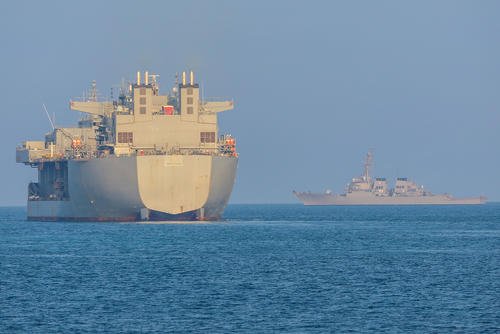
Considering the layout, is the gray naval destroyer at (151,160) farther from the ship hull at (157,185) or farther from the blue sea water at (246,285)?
the blue sea water at (246,285)

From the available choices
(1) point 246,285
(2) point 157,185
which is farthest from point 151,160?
(1) point 246,285

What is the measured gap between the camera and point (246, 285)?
2511 inches

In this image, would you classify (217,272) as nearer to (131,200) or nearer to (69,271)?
(69,271)

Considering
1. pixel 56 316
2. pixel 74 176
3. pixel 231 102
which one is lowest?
pixel 56 316

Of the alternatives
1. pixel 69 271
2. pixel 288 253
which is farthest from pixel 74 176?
pixel 69 271

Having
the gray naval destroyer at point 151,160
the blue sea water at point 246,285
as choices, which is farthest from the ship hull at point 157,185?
the blue sea water at point 246,285

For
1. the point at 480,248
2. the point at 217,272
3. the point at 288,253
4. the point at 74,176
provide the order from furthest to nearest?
the point at 74,176 → the point at 480,248 → the point at 288,253 → the point at 217,272

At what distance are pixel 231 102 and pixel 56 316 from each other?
260ft

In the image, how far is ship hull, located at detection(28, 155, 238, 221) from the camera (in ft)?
378

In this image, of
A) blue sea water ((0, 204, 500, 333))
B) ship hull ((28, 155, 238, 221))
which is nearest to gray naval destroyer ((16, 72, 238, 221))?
ship hull ((28, 155, 238, 221))

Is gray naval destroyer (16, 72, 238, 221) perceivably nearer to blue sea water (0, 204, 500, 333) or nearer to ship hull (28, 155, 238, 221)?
ship hull (28, 155, 238, 221)

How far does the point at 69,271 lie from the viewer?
72.9 m

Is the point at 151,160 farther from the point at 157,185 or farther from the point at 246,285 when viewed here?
the point at 246,285

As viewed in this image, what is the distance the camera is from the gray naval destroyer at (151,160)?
115750mm
